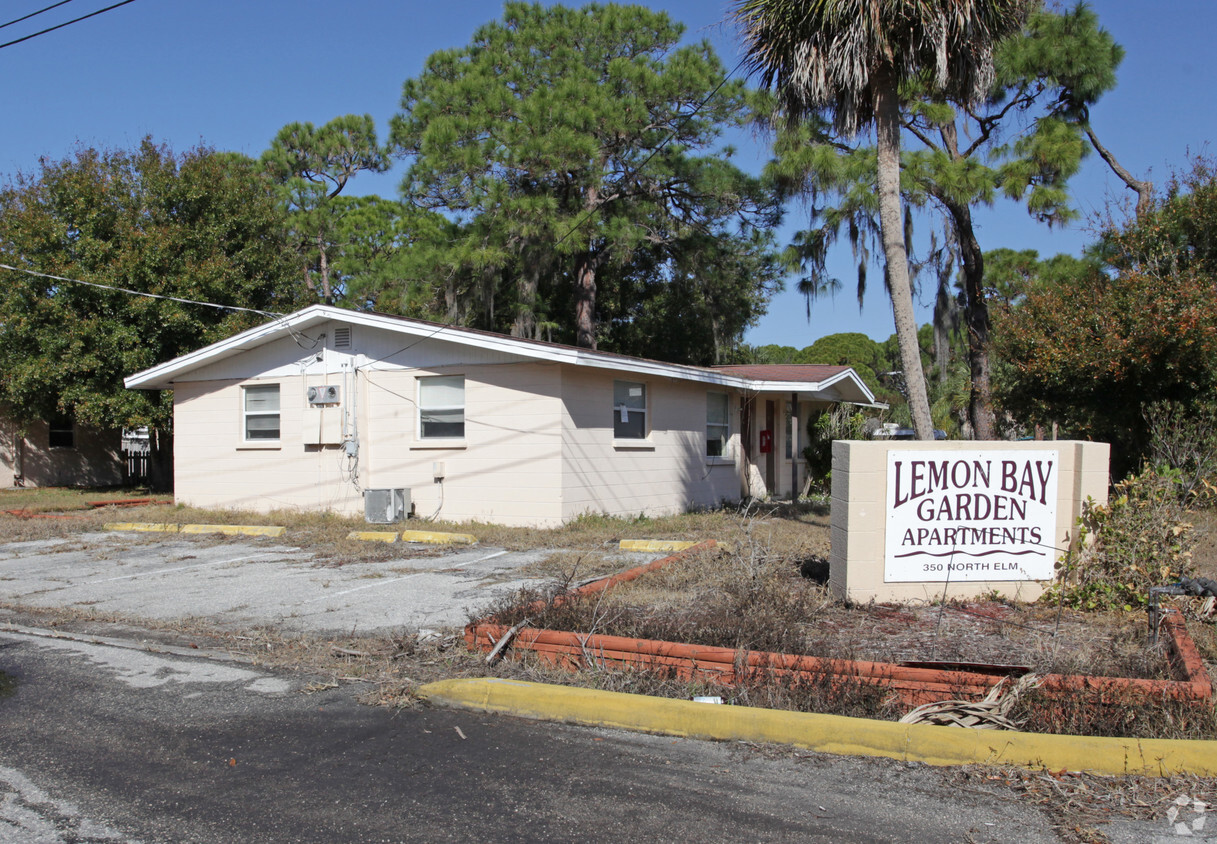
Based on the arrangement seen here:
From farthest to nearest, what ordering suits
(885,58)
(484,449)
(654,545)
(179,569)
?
(484,449) → (654,545) → (179,569) → (885,58)

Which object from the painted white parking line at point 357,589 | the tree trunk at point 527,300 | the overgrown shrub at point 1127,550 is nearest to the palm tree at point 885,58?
the overgrown shrub at point 1127,550

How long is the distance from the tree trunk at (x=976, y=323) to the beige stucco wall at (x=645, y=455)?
16.6 ft

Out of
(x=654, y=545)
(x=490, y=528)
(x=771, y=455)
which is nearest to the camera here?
(x=654, y=545)

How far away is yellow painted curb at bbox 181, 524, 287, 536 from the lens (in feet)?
48.9

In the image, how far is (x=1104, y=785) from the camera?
14.7 feet

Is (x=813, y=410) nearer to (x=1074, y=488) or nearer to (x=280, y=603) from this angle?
(x=1074, y=488)

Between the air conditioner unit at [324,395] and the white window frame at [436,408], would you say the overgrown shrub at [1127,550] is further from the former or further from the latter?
the air conditioner unit at [324,395]

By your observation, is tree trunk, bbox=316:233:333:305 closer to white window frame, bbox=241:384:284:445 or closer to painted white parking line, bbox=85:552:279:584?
white window frame, bbox=241:384:284:445

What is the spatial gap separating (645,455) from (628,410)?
0.89 m

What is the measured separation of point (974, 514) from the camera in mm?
8344

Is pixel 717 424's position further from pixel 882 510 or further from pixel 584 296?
pixel 882 510

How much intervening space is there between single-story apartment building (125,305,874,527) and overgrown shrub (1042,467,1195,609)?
7.84 m

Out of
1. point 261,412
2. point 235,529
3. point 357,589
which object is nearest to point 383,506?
point 235,529

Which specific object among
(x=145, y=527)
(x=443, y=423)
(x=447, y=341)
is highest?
(x=447, y=341)
